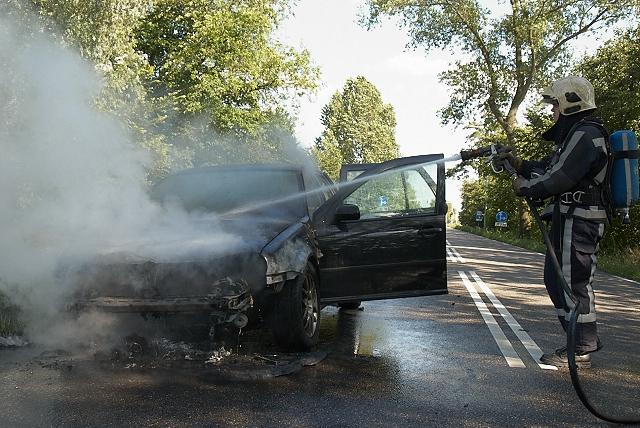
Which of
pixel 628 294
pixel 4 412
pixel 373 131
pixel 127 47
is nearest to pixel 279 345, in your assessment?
pixel 4 412

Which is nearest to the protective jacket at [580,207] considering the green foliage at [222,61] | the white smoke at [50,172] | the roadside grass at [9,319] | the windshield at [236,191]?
the windshield at [236,191]

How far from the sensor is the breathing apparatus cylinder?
468 cm

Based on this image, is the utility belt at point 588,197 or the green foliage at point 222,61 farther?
the green foliage at point 222,61

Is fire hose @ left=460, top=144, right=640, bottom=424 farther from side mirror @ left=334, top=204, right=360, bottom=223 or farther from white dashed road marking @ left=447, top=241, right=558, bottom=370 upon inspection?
side mirror @ left=334, top=204, right=360, bottom=223

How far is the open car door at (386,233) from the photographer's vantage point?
5.94 metres

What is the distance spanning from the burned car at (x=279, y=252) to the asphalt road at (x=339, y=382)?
1.37ft

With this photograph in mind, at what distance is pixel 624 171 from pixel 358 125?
65.7 metres

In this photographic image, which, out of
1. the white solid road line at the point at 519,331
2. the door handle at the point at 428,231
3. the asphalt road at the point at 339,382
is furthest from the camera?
the door handle at the point at 428,231

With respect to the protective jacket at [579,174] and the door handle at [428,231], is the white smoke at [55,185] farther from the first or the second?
the protective jacket at [579,174]

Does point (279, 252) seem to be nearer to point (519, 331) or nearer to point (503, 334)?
point (503, 334)

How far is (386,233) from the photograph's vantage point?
6.15 metres

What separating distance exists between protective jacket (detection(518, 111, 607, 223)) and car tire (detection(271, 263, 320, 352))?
5.96 ft

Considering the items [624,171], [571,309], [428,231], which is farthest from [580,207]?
[428,231]

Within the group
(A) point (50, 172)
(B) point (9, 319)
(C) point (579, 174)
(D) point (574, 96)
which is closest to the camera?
(C) point (579, 174)
